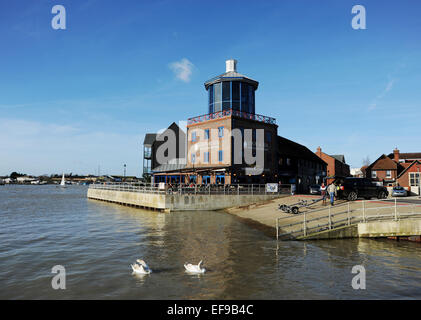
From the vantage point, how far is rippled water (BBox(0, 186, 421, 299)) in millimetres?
7711

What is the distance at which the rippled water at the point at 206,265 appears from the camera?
771 cm

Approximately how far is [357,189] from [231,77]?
68.6ft

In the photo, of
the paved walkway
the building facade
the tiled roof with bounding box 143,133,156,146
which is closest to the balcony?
the building facade

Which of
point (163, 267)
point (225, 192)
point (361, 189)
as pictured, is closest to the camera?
point (163, 267)

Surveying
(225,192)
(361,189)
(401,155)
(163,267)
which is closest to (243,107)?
(225,192)

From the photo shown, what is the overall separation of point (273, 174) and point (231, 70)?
1546 cm

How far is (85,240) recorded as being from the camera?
1500cm

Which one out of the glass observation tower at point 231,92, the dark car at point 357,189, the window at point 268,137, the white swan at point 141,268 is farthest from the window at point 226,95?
the white swan at point 141,268

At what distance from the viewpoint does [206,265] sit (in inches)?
396

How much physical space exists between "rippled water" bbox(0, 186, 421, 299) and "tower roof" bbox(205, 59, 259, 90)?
2371 cm

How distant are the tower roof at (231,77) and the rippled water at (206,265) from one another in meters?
23.7
